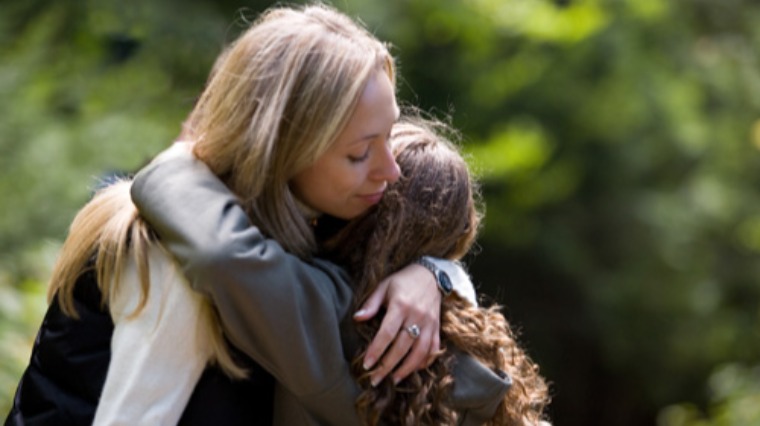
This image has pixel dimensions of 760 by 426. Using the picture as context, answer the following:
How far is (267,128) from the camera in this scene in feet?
9.08

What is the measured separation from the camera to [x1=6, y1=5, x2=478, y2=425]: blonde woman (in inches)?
107

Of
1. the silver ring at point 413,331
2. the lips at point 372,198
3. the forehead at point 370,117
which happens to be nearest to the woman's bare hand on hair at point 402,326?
the silver ring at point 413,331

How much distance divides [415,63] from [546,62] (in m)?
0.92

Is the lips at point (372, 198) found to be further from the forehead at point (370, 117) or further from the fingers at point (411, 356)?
the fingers at point (411, 356)

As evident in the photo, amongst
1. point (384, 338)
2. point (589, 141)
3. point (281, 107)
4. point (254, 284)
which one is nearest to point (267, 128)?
point (281, 107)

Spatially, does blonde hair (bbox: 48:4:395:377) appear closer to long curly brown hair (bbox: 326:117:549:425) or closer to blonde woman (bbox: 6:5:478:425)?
blonde woman (bbox: 6:5:478:425)

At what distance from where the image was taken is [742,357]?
927 cm

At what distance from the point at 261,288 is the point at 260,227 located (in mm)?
175

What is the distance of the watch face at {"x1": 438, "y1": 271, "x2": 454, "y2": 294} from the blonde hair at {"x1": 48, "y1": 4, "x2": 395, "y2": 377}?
0.84 feet

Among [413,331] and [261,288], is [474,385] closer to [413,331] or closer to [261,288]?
[413,331]

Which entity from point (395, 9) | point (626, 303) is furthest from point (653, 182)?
point (395, 9)

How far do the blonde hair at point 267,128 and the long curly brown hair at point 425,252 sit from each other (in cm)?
13

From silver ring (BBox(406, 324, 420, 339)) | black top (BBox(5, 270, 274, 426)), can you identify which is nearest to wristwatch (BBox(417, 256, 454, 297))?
silver ring (BBox(406, 324, 420, 339))

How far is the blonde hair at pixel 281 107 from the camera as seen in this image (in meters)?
2.78
